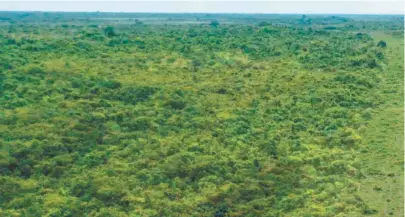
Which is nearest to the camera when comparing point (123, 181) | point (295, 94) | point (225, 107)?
point (123, 181)

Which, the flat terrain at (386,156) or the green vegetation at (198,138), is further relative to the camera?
the green vegetation at (198,138)

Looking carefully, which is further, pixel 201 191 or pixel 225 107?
pixel 225 107

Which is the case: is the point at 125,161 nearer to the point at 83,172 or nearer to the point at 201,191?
the point at 83,172

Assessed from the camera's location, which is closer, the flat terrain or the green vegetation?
the flat terrain

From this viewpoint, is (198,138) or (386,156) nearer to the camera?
(386,156)

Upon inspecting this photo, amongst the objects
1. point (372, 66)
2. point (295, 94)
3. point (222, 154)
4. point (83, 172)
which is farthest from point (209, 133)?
point (372, 66)

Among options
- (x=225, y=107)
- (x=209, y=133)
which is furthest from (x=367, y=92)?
(x=209, y=133)

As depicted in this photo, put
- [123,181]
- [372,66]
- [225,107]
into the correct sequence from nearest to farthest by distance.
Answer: [123,181] < [225,107] < [372,66]
